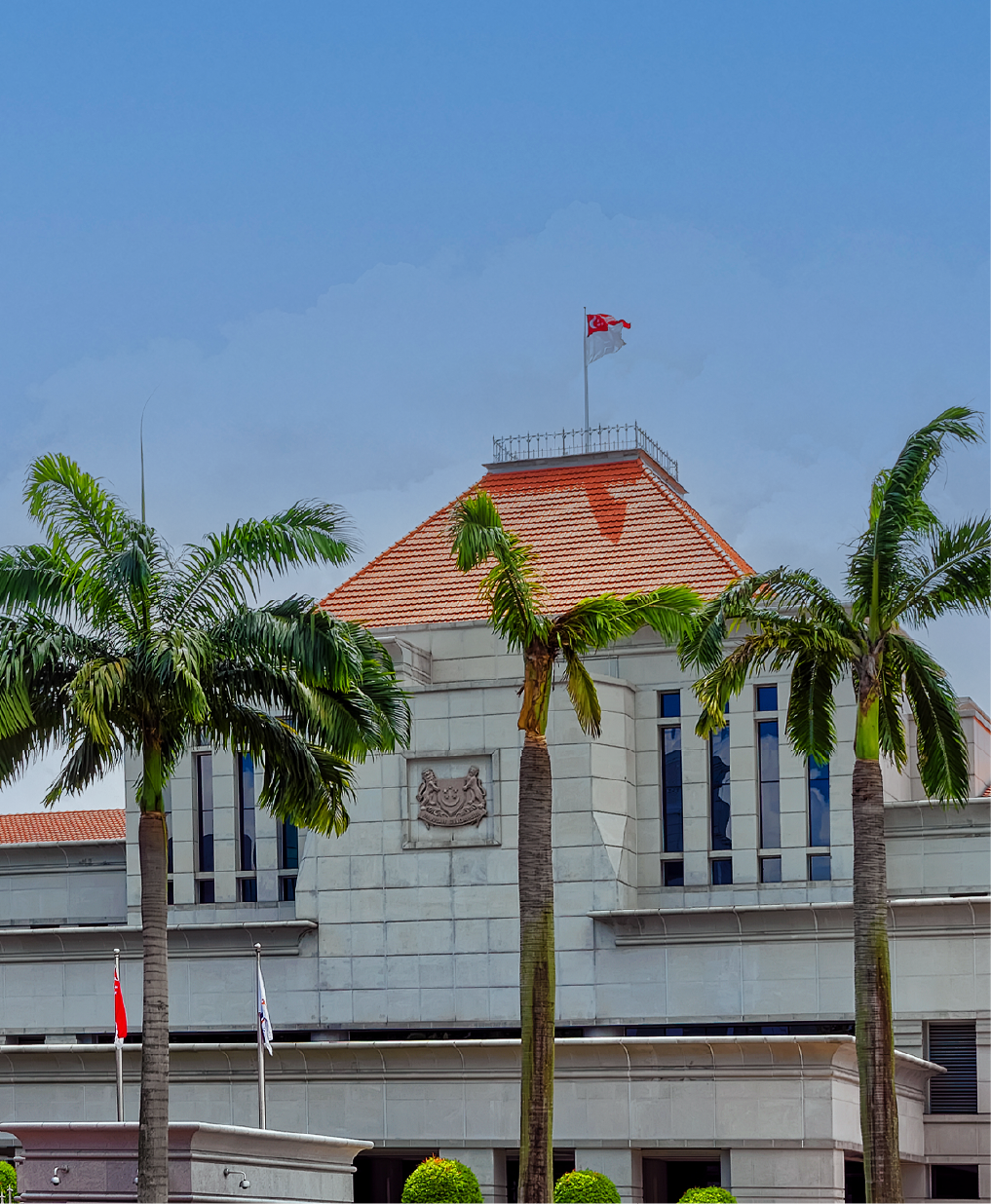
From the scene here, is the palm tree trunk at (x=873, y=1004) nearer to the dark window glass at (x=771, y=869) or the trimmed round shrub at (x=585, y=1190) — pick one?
the trimmed round shrub at (x=585, y=1190)

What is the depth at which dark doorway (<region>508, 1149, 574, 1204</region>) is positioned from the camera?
128 feet

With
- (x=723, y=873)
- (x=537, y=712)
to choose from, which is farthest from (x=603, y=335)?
(x=537, y=712)

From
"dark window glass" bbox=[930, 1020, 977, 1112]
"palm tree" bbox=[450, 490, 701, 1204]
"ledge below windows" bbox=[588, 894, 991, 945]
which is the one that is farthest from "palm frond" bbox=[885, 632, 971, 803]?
"dark window glass" bbox=[930, 1020, 977, 1112]

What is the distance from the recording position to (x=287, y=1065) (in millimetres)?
40562

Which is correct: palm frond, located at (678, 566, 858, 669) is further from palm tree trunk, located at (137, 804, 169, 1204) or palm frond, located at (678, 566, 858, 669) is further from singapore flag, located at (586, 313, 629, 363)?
singapore flag, located at (586, 313, 629, 363)

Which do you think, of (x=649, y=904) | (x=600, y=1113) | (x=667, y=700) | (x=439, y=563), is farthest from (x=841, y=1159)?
(x=439, y=563)

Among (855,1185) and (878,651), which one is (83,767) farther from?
(855,1185)

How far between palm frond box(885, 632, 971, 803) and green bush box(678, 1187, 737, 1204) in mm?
8508

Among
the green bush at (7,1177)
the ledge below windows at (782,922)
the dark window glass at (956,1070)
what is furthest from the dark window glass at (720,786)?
the green bush at (7,1177)

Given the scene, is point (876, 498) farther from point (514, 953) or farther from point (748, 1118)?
point (514, 953)

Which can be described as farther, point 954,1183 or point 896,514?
point 954,1183

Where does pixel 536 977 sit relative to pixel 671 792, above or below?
below

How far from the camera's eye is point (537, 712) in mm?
29172

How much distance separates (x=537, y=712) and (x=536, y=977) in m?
3.82
